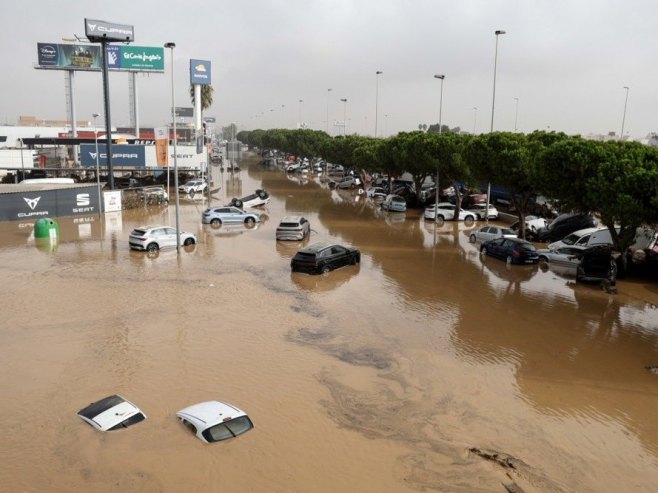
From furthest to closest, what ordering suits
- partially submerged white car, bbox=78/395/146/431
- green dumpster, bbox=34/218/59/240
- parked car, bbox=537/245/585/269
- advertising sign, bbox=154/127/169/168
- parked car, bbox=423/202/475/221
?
parked car, bbox=423/202/475/221
advertising sign, bbox=154/127/169/168
green dumpster, bbox=34/218/59/240
parked car, bbox=537/245/585/269
partially submerged white car, bbox=78/395/146/431

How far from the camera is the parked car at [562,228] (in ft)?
116

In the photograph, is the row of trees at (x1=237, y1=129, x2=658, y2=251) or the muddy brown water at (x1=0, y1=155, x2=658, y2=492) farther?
the row of trees at (x1=237, y1=129, x2=658, y2=251)

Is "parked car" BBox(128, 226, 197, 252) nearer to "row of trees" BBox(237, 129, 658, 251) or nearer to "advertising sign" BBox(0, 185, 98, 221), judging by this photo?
"advertising sign" BBox(0, 185, 98, 221)

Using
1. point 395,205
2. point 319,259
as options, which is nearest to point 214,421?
point 319,259

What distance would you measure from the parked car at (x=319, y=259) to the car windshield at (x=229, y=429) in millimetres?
13249

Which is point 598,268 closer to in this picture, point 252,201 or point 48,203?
point 252,201

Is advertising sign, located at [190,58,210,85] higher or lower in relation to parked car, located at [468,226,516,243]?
higher

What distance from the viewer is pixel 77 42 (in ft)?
262

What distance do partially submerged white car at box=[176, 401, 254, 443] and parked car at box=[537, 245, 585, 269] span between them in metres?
21.0

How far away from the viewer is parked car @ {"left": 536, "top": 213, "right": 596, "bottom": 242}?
1395 inches

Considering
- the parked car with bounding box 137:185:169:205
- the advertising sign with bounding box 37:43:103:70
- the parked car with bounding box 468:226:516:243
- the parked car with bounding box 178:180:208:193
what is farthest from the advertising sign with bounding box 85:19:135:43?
the parked car with bounding box 468:226:516:243

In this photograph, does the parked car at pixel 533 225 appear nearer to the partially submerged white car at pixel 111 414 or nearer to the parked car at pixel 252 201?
the parked car at pixel 252 201

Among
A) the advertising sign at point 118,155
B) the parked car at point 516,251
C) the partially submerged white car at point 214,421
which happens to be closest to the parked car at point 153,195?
the advertising sign at point 118,155

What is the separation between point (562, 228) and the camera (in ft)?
117
